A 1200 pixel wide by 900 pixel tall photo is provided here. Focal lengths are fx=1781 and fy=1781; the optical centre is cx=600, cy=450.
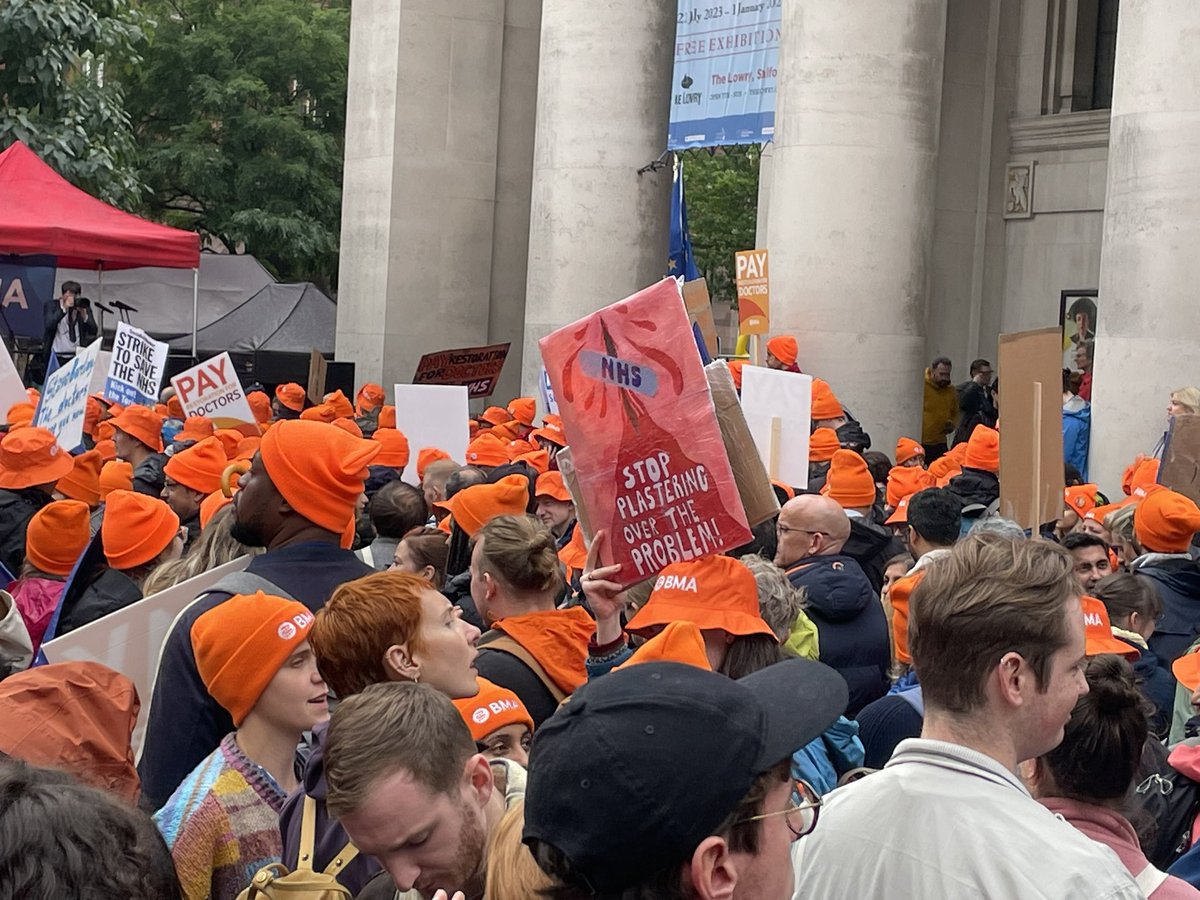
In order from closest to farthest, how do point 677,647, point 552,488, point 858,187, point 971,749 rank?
1. point 971,749
2. point 677,647
3. point 552,488
4. point 858,187

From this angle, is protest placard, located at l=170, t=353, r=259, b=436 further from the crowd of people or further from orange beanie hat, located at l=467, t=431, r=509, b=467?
the crowd of people

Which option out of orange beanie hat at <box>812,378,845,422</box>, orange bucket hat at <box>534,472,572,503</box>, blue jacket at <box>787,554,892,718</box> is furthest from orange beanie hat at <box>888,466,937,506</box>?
blue jacket at <box>787,554,892,718</box>

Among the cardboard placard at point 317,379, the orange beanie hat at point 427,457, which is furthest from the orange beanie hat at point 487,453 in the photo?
the cardboard placard at point 317,379

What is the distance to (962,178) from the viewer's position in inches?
860

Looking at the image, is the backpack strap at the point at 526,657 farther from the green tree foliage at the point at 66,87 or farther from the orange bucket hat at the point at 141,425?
the green tree foliage at the point at 66,87

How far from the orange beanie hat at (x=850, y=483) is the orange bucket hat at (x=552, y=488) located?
163 centimetres

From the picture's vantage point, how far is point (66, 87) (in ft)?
89.0

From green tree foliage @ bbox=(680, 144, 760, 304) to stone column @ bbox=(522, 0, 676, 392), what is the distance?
21.2 metres

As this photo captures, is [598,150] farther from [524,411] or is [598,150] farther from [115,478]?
[115,478]

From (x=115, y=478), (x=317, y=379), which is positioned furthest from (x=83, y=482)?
(x=317, y=379)

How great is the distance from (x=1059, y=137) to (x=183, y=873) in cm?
1938

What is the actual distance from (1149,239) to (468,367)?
748cm

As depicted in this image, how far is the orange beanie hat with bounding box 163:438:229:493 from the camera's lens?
29.6 feet

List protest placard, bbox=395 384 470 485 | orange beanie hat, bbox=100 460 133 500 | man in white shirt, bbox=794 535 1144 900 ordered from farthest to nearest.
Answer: protest placard, bbox=395 384 470 485
orange beanie hat, bbox=100 460 133 500
man in white shirt, bbox=794 535 1144 900
